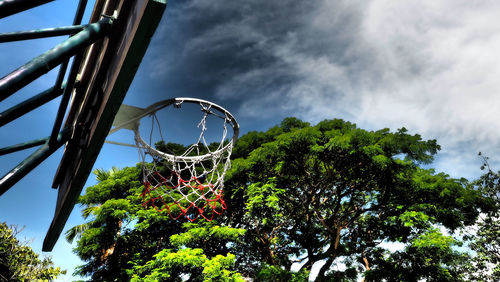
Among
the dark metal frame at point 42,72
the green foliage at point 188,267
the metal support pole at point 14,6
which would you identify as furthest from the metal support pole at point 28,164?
the green foliage at point 188,267

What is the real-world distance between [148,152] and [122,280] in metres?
7.02

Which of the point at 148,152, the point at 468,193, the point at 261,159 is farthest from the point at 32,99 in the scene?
the point at 468,193

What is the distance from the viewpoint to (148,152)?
518 centimetres

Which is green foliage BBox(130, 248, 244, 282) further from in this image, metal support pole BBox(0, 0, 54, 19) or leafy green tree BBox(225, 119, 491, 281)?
metal support pole BBox(0, 0, 54, 19)

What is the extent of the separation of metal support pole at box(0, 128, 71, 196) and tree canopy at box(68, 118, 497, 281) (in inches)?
256

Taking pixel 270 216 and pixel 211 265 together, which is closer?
pixel 211 265

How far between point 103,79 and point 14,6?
762mm

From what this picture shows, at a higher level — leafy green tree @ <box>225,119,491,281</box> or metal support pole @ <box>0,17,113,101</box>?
leafy green tree @ <box>225,119,491,281</box>

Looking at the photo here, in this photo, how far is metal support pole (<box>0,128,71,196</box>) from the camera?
2.20 m

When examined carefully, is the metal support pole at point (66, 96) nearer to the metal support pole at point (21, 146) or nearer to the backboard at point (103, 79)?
the backboard at point (103, 79)

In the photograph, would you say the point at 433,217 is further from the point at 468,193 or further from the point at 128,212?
the point at 128,212

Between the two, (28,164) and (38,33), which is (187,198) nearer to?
(28,164)

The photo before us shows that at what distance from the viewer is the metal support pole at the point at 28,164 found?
2.20m

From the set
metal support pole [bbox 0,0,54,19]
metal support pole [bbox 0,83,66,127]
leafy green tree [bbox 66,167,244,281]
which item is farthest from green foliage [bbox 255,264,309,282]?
metal support pole [bbox 0,0,54,19]
